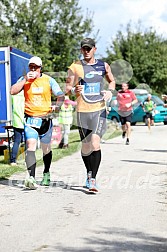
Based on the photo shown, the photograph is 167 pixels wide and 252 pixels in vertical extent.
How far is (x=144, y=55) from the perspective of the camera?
45281 mm

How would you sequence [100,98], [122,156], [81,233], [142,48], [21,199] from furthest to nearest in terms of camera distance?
1. [142,48]
2. [122,156]
3. [100,98]
4. [21,199]
5. [81,233]

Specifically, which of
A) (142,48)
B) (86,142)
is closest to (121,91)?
(86,142)

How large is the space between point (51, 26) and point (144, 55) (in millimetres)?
9347

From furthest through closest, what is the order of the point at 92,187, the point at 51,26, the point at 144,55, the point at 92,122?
the point at 144,55 < the point at 51,26 < the point at 92,122 < the point at 92,187

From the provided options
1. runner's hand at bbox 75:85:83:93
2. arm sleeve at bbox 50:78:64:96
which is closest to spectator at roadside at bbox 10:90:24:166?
arm sleeve at bbox 50:78:64:96

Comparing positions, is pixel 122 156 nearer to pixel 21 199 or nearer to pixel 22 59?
pixel 22 59

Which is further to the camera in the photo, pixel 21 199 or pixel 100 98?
pixel 100 98

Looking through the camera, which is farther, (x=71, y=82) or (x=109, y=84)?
(x=109, y=84)

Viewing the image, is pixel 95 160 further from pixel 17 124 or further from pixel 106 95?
pixel 17 124

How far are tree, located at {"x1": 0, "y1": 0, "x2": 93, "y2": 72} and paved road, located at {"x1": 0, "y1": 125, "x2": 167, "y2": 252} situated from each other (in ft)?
91.7

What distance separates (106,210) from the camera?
→ 695 cm

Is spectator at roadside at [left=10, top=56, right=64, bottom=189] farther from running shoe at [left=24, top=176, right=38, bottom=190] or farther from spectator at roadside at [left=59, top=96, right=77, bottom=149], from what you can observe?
spectator at roadside at [left=59, top=96, right=77, bottom=149]

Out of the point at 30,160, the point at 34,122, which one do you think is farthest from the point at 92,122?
the point at 30,160

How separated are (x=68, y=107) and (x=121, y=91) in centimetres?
Result: 251
